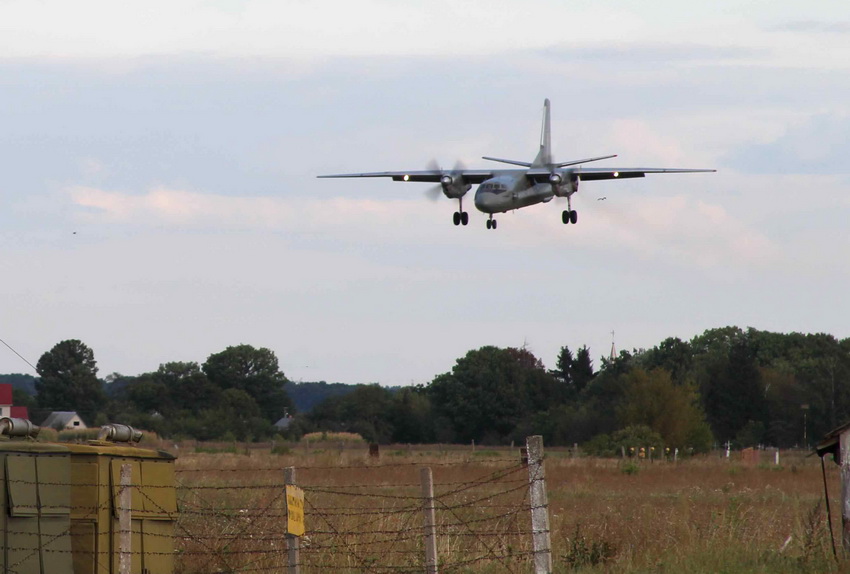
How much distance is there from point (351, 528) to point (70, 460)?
5.05 m

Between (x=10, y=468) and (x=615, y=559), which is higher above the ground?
(x=10, y=468)

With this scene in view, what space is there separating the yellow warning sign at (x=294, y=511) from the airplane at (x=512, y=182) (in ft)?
113

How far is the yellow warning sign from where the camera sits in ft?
34.8

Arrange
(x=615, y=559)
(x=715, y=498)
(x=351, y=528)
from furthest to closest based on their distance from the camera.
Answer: (x=715, y=498) < (x=351, y=528) < (x=615, y=559)

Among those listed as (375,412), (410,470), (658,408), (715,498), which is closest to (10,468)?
(715,498)

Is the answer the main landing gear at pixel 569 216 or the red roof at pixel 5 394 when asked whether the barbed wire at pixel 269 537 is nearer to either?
the main landing gear at pixel 569 216

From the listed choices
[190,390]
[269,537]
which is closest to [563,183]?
[269,537]

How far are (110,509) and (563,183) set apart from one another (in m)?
38.4

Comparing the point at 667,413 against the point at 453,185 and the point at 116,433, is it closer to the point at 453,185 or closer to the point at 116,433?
the point at 453,185

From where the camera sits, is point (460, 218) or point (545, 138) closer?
point (460, 218)

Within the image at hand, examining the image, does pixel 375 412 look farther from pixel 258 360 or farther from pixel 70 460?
pixel 70 460

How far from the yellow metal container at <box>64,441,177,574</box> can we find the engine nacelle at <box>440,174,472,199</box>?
3899cm

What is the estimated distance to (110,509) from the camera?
12.0 m

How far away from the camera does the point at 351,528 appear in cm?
1608
